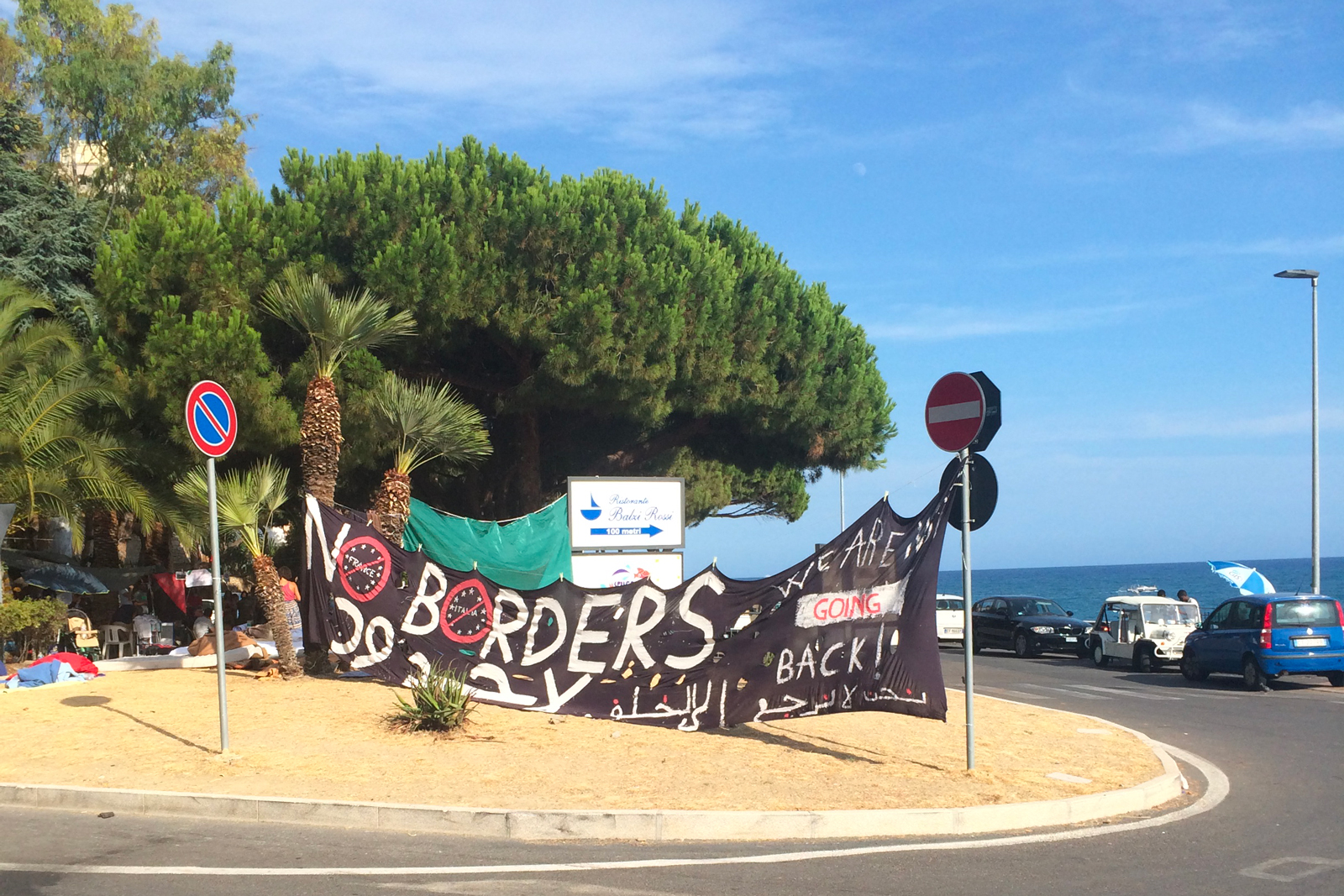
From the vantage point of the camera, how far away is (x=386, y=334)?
666 inches

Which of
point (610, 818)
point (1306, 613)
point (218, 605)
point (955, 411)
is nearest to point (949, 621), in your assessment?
point (1306, 613)

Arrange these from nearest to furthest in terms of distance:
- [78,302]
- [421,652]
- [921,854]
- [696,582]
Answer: [921,854]
[696,582]
[421,652]
[78,302]

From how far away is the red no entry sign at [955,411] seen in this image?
938cm

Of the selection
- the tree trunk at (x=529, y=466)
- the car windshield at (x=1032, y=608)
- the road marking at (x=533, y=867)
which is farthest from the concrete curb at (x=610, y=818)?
the car windshield at (x=1032, y=608)

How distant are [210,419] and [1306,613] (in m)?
18.0

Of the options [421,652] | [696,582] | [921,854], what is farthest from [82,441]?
[921,854]

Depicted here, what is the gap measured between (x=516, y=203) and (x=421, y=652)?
11370 millimetres

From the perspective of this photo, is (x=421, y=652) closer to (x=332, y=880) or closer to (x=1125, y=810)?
(x=332, y=880)

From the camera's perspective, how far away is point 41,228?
2825cm

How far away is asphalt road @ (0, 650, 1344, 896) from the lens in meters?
6.48

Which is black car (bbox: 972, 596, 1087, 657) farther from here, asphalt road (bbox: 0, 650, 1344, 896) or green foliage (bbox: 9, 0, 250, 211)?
green foliage (bbox: 9, 0, 250, 211)

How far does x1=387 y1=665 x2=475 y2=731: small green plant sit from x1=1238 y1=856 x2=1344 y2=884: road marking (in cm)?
683

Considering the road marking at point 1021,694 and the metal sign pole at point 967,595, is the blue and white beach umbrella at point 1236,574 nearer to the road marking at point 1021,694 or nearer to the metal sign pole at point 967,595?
the road marking at point 1021,694

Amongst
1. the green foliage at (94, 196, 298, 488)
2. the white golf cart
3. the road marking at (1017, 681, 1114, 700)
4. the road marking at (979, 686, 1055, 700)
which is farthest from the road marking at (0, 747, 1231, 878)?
the white golf cart
